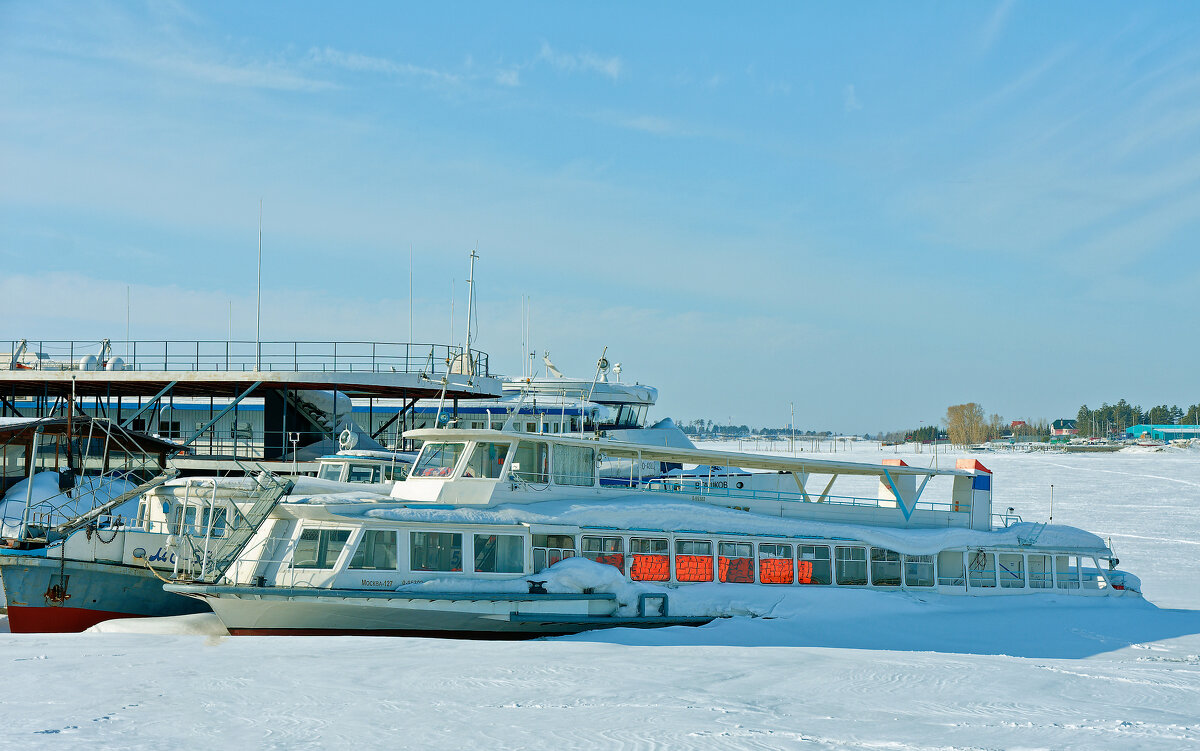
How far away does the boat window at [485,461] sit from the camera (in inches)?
829

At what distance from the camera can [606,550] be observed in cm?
2086

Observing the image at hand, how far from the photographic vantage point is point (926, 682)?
1448 cm

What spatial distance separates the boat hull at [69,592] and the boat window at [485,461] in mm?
8134

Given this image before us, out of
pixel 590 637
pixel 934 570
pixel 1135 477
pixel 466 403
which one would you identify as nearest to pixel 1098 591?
pixel 934 570

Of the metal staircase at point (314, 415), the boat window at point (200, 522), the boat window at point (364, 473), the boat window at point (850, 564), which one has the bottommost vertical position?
the boat window at point (850, 564)

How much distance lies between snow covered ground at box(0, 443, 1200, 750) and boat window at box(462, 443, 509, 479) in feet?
14.2

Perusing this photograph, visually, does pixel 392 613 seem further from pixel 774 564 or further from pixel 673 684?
pixel 774 564

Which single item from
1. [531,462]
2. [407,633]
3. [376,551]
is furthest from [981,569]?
A: [376,551]

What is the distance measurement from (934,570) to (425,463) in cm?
1267

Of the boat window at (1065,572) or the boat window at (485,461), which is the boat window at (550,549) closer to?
the boat window at (485,461)

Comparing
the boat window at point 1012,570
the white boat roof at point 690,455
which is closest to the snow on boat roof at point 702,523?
the boat window at point 1012,570

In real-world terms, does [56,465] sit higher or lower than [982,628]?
higher

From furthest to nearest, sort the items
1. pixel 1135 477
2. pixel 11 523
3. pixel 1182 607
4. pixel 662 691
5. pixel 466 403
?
pixel 1135 477, pixel 466 403, pixel 11 523, pixel 1182 607, pixel 662 691

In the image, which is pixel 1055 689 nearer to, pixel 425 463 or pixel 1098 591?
pixel 1098 591
